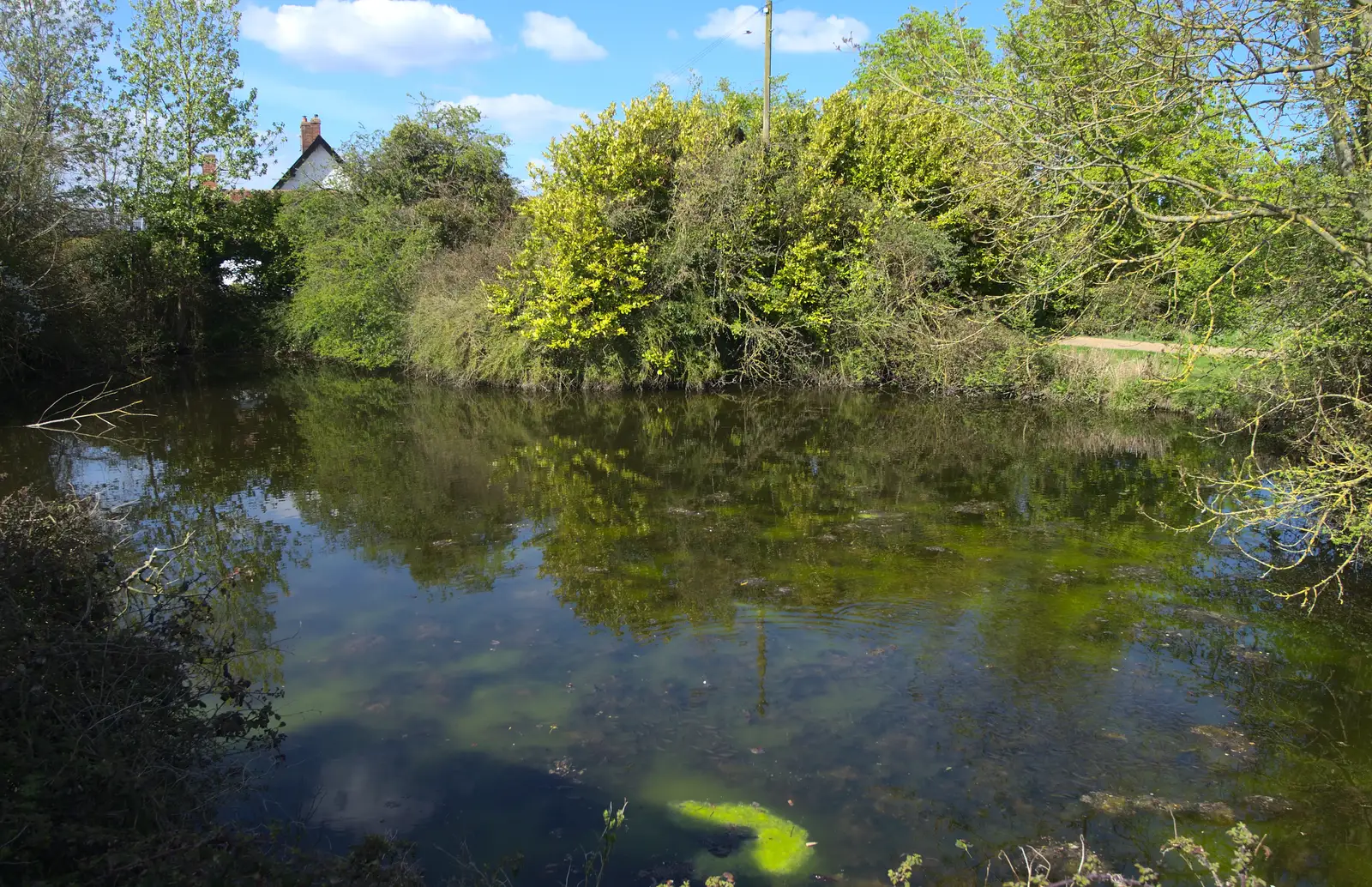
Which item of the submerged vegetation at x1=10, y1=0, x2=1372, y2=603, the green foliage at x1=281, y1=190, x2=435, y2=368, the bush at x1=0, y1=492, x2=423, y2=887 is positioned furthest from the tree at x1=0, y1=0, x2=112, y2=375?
the bush at x1=0, y1=492, x2=423, y2=887

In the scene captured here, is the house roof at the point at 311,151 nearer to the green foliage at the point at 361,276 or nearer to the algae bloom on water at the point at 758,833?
the green foliage at the point at 361,276

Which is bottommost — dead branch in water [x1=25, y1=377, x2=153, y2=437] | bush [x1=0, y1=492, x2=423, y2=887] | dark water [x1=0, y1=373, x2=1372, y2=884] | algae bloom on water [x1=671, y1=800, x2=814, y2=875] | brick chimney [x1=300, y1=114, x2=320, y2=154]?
algae bloom on water [x1=671, y1=800, x2=814, y2=875]

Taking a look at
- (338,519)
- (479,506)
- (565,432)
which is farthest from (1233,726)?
(565,432)

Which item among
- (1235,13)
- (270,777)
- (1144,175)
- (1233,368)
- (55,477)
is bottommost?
(270,777)

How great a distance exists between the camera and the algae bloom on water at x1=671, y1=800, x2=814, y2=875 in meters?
4.17

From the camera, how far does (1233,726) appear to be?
5.41 m

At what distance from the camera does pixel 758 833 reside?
4.39 metres

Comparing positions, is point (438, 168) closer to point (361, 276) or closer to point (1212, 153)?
point (361, 276)

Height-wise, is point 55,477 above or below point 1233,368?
below

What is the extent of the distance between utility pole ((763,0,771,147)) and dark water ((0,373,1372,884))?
29.9 ft

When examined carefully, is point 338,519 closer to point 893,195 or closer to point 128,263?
point 893,195

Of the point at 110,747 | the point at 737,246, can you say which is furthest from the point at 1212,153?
the point at 737,246

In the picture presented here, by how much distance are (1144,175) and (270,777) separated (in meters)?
6.88

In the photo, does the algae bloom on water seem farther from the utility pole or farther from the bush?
the utility pole
